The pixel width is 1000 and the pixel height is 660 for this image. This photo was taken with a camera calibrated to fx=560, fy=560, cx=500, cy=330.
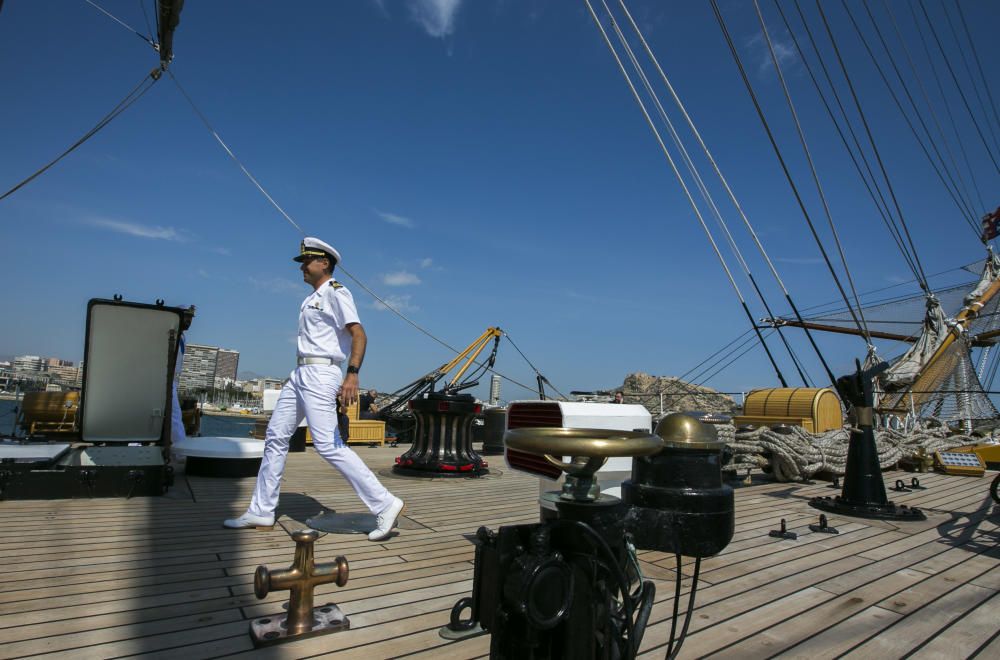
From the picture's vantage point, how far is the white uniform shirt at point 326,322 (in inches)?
121

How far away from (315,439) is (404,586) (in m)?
1.08

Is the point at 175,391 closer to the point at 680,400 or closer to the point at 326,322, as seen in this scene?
the point at 326,322

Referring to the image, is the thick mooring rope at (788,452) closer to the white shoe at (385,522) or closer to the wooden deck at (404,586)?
the wooden deck at (404,586)

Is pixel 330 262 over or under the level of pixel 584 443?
over

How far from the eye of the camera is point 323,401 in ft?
9.77

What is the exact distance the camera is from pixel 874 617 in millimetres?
2029

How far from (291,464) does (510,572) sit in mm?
5464

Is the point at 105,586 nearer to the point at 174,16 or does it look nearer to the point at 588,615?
the point at 588,615

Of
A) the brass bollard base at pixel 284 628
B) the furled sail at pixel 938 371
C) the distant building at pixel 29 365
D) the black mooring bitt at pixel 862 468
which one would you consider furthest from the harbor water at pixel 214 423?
the furled sail at pixel 938 371

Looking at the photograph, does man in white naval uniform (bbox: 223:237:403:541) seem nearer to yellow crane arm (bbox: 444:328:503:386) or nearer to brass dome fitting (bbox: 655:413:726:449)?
brass dome fitting (bbox: 655:413:726:449)

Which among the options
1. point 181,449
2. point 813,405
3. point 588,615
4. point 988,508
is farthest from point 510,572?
point 813,405

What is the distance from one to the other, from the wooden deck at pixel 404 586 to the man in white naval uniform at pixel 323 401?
17cm

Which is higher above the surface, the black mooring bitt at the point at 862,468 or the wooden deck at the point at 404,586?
the black mooring bitt at the point at 862,468

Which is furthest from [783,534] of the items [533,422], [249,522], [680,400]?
[680,400]
